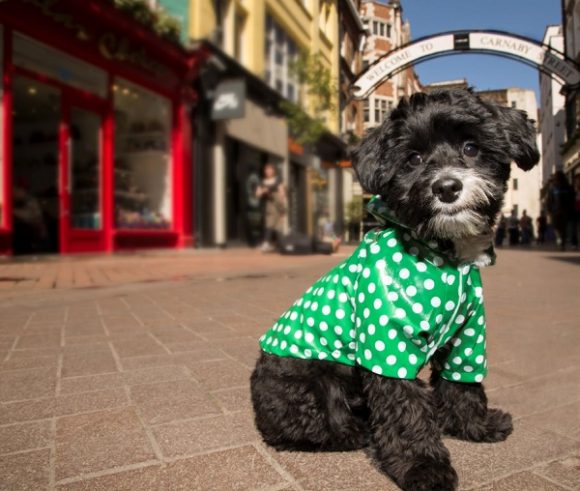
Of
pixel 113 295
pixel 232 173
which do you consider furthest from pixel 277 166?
pixel 113 295

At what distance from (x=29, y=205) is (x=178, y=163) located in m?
4.19

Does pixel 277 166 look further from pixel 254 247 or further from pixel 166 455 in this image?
pixel 166 455

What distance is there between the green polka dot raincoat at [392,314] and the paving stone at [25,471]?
2.58ft

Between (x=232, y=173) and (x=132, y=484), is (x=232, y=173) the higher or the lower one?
the higher one

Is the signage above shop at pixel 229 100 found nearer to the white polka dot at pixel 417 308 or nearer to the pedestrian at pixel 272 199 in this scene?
the pedestrian at pixel 272 199

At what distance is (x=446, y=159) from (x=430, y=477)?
3.05ft

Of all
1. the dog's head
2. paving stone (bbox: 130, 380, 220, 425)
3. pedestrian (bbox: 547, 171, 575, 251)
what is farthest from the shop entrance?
Answer: pedestrian (bbox: 547, 171, 575, 251)

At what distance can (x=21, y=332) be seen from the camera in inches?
142

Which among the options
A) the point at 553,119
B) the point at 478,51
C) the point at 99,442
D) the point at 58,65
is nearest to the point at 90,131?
the point at 58,65

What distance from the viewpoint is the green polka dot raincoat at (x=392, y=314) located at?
58.2 inches

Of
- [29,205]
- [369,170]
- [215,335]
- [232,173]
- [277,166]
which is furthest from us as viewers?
[277,166]

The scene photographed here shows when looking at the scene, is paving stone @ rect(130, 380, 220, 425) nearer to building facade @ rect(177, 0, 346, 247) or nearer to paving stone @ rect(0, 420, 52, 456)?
paving stone @ rect(0, 420, 52, 456)

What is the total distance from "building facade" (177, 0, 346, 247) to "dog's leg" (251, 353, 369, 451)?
10.2 meters

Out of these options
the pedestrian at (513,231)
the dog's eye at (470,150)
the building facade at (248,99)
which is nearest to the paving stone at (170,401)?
the dog's eye at (470,150)
